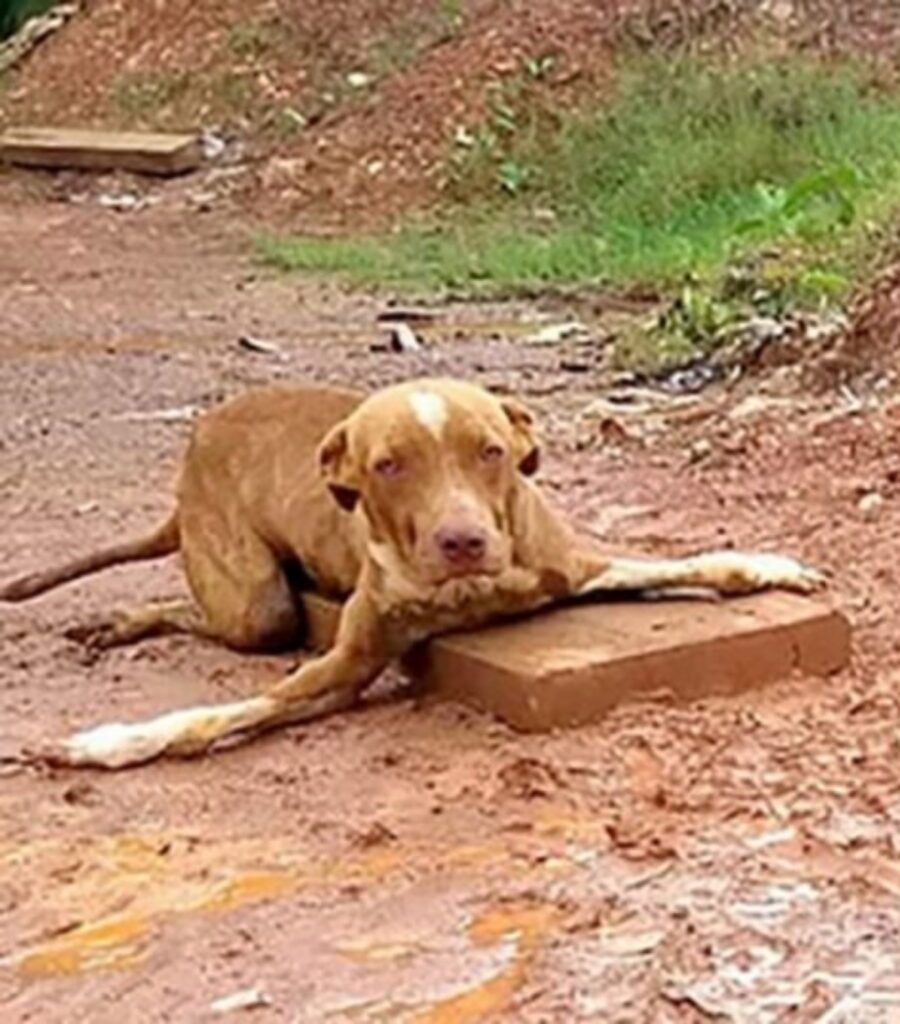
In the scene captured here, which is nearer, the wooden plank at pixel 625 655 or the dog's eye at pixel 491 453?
the wooden plank at pixel 625 655

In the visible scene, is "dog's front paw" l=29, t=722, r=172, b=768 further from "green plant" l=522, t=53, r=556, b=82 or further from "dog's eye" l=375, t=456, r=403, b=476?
"green plant" l=522, t=53, r=556, b=82

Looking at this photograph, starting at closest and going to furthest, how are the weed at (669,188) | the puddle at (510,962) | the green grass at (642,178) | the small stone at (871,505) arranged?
the puddle at (510,962), the small stone at (871,505), the weed at (669,188), the green grass at (642,178)

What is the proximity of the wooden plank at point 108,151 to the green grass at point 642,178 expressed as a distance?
2.21 m

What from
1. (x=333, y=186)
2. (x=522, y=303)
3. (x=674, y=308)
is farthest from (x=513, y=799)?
(x=333, y=186)

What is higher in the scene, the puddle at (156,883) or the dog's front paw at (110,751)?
the puddle at (156,883)

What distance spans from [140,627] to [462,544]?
1.42 m

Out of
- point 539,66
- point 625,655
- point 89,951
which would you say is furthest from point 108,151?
point 89,951

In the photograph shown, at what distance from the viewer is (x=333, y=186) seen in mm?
17500

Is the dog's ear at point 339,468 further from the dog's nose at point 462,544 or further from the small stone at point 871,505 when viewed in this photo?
the small stone at point 871,505

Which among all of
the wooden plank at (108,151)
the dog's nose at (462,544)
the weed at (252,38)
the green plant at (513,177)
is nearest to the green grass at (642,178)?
the green plant at (513,177)

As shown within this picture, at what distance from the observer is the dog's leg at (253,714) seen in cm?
507

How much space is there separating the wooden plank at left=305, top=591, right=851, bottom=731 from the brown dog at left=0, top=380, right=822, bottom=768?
8cm

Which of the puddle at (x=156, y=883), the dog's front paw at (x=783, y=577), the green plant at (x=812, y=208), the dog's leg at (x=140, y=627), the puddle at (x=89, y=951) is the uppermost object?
the puddle at (x=89, y=951)

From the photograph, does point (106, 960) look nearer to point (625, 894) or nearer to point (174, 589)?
point (625, 894)
